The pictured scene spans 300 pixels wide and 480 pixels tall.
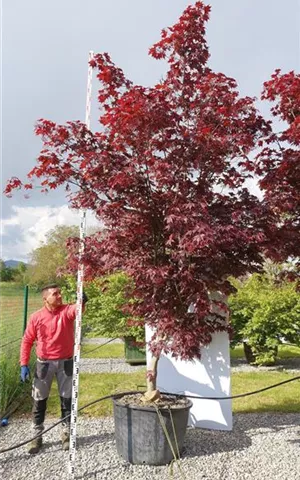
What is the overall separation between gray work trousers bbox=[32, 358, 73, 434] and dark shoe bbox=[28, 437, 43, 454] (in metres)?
0.10

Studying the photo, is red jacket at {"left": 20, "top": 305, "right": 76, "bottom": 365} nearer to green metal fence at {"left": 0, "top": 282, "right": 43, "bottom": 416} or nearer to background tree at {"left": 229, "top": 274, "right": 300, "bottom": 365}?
green metal fence at {"left": 0, "top": 282, "right": 43, "bottom": 416}

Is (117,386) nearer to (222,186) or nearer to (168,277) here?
(168,277)

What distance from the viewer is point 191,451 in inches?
164

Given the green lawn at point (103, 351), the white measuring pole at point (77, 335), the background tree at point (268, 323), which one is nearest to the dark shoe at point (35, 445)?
the white measuring pole at point (77, 335)

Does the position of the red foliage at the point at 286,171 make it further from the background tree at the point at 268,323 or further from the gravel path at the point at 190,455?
the background tree at the point at 268,323

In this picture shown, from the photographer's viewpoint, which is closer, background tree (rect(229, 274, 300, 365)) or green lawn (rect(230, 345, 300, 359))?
background tree (rect(229, 274, 300, 365))

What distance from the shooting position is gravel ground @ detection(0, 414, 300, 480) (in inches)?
143

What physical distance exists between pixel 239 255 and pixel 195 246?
847 mm

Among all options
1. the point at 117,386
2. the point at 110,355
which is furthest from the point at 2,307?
the point at 117,386

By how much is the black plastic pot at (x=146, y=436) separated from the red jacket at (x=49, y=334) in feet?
→ 2.72

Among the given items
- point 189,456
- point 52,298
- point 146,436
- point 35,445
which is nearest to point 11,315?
point 52,298

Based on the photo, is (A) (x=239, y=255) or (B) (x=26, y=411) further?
(B) (x=26, y=411)

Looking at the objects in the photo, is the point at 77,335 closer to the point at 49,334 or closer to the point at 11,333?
the point at 49,334

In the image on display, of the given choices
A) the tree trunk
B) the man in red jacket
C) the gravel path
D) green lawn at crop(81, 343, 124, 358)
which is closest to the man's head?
the man in red jacket
